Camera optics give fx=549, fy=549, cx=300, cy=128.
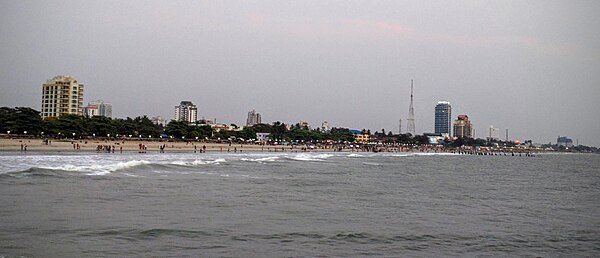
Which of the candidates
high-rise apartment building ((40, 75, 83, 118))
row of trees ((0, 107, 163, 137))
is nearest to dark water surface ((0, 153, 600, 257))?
row of trees ((0, 107, 163, 137))

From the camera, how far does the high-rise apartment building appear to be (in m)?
150

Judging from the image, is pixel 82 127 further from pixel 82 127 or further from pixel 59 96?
pixel 59 96

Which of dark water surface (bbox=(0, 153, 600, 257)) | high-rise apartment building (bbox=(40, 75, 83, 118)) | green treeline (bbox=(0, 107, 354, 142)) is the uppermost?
high-rise apartment building (bbox=(40, 75, 83, 118))

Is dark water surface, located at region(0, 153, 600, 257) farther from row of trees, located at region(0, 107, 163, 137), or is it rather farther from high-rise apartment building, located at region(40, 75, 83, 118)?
high-rise apartment building, located at region(40, 75, 83, 118)

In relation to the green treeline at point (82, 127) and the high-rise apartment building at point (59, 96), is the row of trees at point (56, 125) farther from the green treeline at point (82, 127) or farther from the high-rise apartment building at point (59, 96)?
the high-rise apartment building at point (59, 96)

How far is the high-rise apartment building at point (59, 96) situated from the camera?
150 m

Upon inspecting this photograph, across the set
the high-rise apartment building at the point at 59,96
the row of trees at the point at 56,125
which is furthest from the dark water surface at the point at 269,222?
the high-rise apartment building at the point at 59,96

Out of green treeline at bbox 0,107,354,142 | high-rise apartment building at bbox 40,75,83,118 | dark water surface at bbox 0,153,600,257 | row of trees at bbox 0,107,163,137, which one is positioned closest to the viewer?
dark water surface at bbox 0,153,600,257

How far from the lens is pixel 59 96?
491 ft

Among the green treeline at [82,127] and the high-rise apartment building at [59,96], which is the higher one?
the high-rise apartment building at [59,96]

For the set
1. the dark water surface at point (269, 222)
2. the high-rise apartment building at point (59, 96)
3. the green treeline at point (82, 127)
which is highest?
the high-rise apartment building at point (59, 96)

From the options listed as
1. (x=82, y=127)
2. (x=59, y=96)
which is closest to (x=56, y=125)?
(x=82, y=127)

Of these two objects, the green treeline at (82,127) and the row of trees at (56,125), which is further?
the green treeline at (82,127)

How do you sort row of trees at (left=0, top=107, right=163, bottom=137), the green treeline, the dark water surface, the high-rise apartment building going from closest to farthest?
the dark water surface < row of trees at (left=0, top=107, right=163, bottom=137) < the green treeline < the high-rise apartment building
